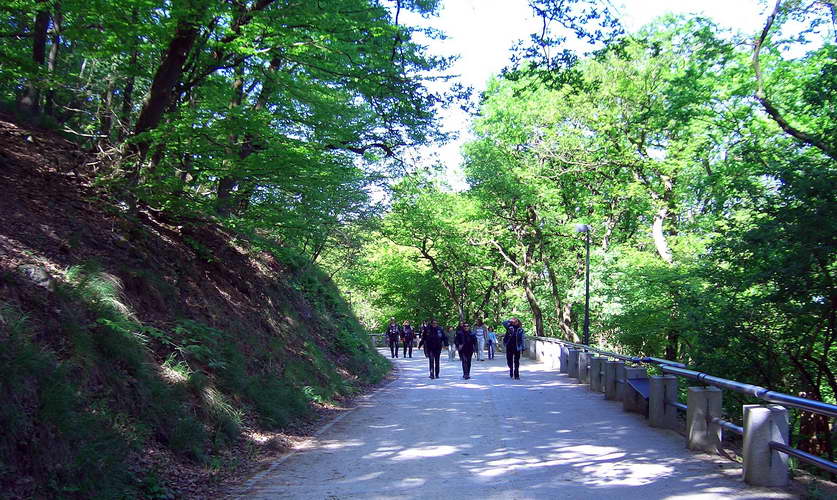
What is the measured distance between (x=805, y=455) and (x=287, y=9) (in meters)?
A: 8.42

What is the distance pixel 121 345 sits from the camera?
7.04 meters

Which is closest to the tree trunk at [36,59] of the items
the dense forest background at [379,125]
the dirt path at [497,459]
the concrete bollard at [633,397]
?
the dense forest background at [379,125]

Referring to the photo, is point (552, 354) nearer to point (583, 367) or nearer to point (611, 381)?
point (583, 367)

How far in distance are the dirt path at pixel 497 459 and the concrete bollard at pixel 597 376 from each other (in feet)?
7.86

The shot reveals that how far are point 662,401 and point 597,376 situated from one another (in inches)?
211

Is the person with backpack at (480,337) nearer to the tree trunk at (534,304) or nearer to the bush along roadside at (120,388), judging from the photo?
the tree trunk at (534,304)

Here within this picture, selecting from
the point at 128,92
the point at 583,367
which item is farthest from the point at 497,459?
the point at 128,92

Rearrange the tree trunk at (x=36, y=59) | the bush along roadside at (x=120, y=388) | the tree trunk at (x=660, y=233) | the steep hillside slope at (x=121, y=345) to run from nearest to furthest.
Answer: the bush along roadside at (x=120, y=388) < the steep hillside slope at (x=121, y=345) < the tree trunk at (x=36, y=59) < the tree trunk at (x=660, y=233)

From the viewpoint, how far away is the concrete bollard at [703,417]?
7789 mm

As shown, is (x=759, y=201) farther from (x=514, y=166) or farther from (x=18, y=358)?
(x=514, y=166)

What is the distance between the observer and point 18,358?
5.20 metres

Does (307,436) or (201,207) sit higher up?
(201,207)

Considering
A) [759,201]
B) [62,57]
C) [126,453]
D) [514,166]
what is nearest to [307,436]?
[126,453]

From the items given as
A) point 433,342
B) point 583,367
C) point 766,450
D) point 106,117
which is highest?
point 106,117
